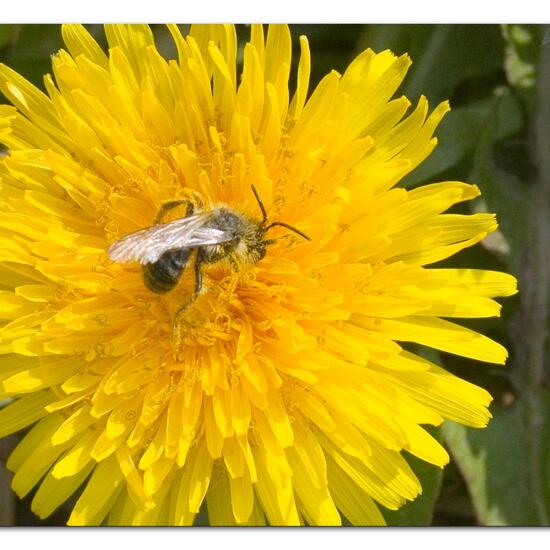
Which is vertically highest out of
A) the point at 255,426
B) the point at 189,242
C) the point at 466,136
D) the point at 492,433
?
the point at 189,242

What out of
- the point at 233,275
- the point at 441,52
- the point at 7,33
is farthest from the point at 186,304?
the point at 441,52

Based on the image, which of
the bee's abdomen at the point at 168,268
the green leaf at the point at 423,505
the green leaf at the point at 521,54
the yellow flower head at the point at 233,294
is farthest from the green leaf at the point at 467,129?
the bee's abdomen at the point at 168,268

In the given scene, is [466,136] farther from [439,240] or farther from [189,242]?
[189,242]

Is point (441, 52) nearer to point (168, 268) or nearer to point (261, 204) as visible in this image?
point (261, 204)

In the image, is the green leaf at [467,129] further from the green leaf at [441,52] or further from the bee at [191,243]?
the bee at [191,243]

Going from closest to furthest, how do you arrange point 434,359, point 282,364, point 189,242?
1. point 189,242
2. point 282,364
3. point 434,359

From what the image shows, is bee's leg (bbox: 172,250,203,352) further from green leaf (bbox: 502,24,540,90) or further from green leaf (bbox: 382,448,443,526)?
green leaf (bbox: 502,24,540,90)

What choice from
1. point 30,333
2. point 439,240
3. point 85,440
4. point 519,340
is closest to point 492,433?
point 519,340
